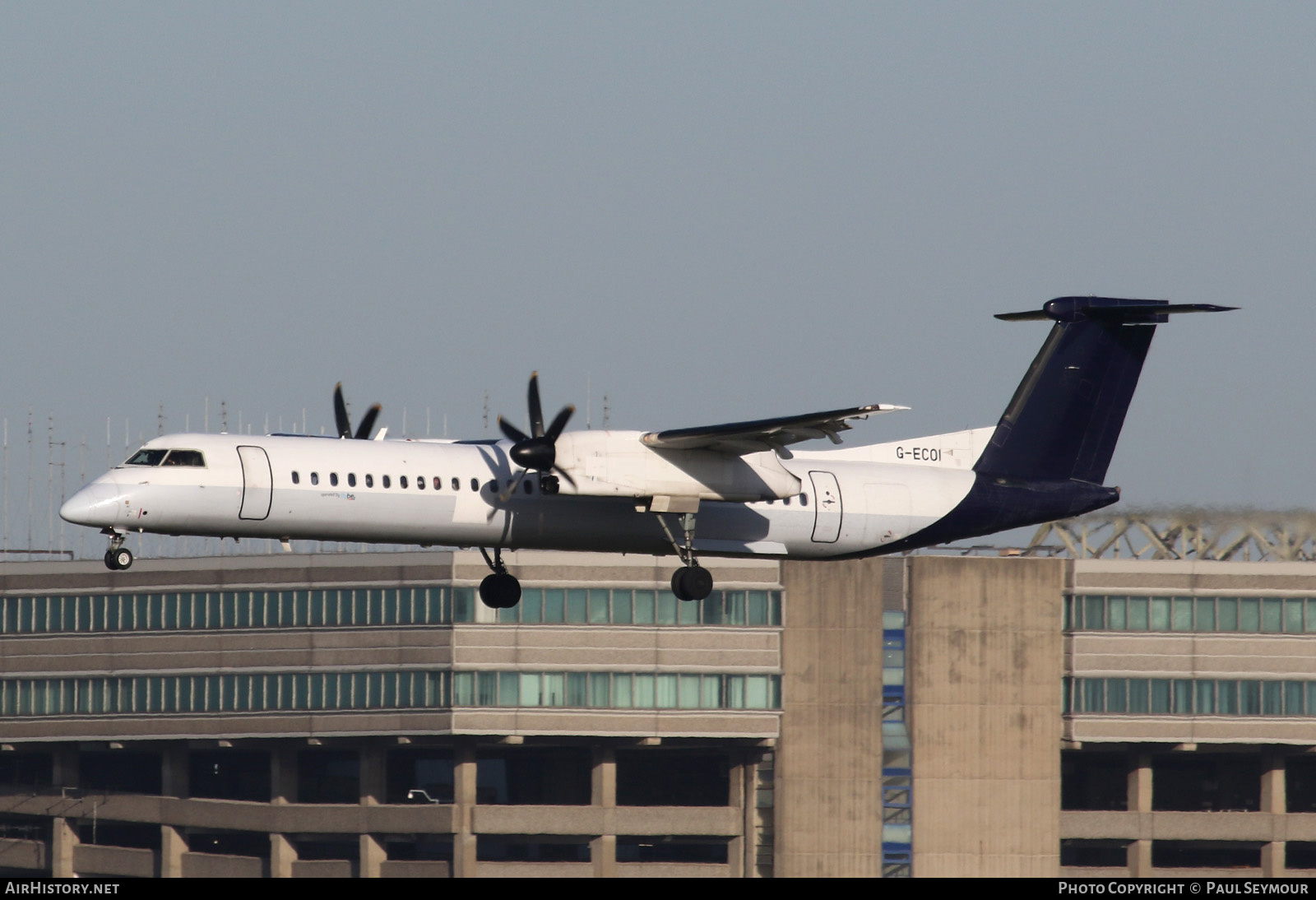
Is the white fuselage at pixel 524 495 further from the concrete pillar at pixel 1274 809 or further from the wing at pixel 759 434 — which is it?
the concrete pillar at pixel 1274 809

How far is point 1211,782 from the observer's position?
11350cm

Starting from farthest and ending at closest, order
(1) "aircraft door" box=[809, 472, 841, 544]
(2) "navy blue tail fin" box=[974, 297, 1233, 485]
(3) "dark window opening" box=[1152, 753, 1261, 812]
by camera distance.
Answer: (3) "dark window opening" box=[1152, 753, 1261, 812]
(2) "navy blue tail fin" box=[974, 297, 1233, 485]
(1) "aircraft door" box=[809, 472, 841, 544]

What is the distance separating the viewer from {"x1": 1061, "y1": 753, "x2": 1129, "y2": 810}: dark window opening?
4409 inches

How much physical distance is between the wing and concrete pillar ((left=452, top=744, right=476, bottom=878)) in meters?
68.5

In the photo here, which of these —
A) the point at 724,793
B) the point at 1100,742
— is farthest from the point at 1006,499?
the point at 724,793

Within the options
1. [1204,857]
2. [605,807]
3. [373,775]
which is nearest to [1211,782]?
[1204,857]

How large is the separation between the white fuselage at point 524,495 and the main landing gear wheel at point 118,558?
443 mm

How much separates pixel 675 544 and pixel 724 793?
260 ft

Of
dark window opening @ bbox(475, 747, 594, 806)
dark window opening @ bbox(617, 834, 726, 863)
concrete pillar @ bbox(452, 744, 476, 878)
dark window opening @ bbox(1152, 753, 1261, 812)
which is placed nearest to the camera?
concrete pillar @ bbox(452, 744, 476, 878)

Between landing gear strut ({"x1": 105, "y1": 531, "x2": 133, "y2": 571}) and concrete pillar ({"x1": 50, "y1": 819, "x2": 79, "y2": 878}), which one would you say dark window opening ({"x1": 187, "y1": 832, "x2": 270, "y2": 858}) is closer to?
concrete pillar ({"x1": 50, "y1": 819, "x2": 79, "y2": 878})

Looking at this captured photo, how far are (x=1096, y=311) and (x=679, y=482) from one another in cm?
1195

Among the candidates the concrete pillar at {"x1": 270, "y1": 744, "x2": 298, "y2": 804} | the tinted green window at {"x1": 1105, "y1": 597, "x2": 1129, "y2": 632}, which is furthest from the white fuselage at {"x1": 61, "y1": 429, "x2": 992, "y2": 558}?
the concrete pillar at {"x1": 270, "y1": 744, "x2": 298, "y2": 804}

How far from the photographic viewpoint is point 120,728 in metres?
108

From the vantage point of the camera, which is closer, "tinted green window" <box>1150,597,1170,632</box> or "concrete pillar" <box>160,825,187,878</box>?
"tinted green window" <box>1150,597,1170,632</box>
